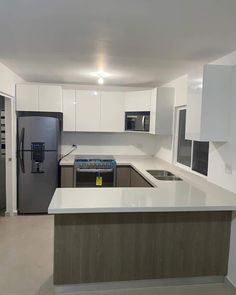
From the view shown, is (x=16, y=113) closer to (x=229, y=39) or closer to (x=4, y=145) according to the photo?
(x=4, y=145)

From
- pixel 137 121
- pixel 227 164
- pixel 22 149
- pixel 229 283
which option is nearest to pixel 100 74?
pixel 137 121

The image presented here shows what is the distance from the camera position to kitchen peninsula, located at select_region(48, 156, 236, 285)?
2316 mm

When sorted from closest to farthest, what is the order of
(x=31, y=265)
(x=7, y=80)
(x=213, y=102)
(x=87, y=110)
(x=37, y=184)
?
(x=213, y=102)
(x=31, y=265)
(x=7, y=80)
(x=37, y=184)
(x=87, y=110)

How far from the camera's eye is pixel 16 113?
14.1 feet

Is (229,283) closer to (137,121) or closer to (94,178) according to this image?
(94,178)

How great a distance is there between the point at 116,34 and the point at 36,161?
273cm

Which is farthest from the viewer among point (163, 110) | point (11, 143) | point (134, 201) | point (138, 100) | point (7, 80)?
point (138, 100)

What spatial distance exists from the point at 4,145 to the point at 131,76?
2.45 meters

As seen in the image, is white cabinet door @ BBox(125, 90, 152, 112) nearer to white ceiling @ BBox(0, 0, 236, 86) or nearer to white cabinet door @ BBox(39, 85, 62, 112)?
white ceiling @ BBox(0, 0, 236, 86)

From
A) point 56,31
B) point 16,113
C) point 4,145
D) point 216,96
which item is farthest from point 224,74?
point 4,145

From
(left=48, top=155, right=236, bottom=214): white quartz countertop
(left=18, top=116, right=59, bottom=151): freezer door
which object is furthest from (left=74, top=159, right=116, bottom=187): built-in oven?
(left=48, top=155, right=236, bottom=214): white quartz countertop

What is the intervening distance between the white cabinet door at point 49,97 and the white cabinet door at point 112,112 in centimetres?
83

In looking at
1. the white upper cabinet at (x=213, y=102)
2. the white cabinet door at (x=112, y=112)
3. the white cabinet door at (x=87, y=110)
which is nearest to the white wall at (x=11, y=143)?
the white cabinet door at (x=87, y=110)

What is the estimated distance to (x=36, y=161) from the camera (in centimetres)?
426
